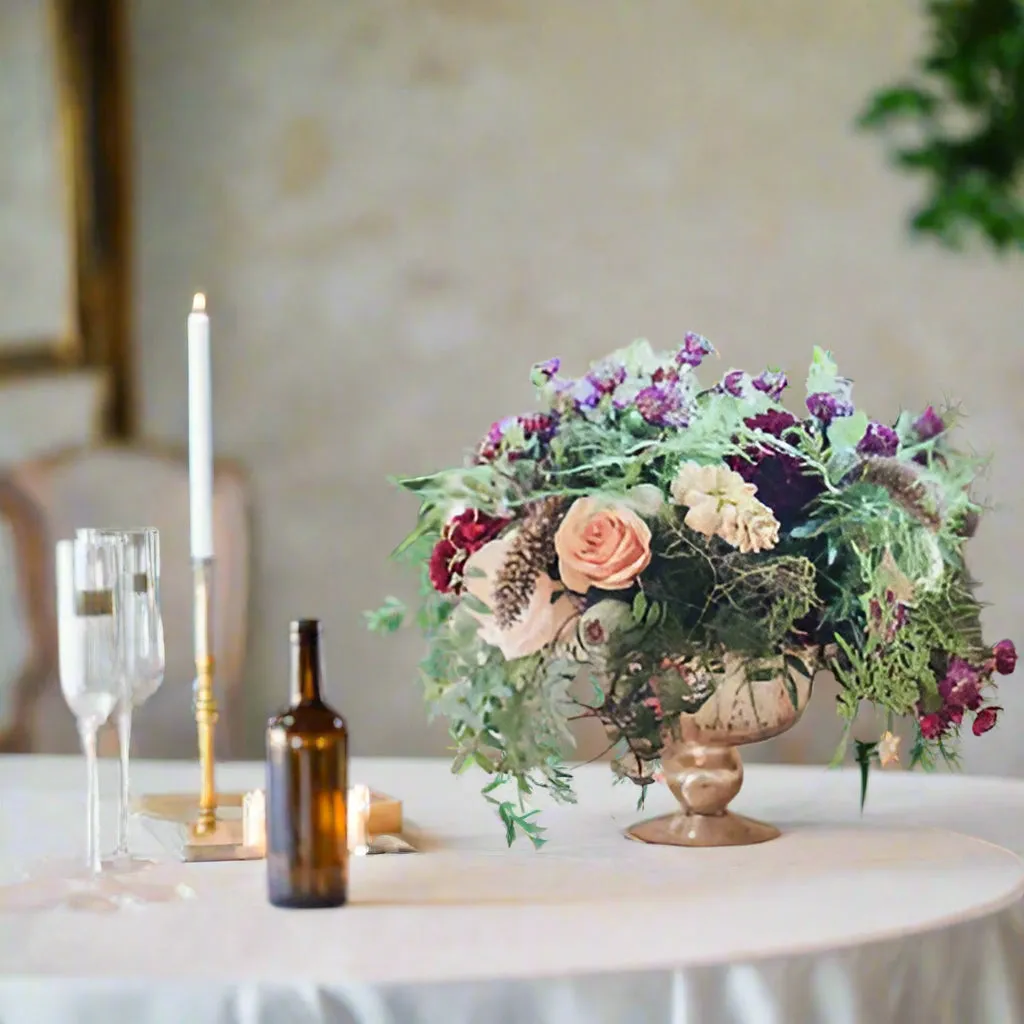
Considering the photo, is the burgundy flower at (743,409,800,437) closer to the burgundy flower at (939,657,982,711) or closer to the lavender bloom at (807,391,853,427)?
the lavender bloom at (807,391,853,427)

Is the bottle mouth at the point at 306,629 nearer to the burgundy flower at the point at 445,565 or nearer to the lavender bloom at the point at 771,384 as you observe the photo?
the burgundy flower at the point at 445,565

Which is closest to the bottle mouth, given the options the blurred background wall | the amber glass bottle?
the amber glass bottle

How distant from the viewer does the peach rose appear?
1169mm

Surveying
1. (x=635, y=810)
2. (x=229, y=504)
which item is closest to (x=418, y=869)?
(x=635, y=810)

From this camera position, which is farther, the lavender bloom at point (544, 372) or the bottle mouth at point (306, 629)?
the lavender bloom at point (544, 372)

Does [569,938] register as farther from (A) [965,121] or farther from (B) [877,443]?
(A) [965,121]

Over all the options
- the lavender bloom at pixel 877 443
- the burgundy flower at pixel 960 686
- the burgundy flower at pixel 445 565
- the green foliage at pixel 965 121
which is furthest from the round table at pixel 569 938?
the green foliage at pixel 965 121

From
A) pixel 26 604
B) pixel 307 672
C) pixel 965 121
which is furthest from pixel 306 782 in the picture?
pixel 965 121

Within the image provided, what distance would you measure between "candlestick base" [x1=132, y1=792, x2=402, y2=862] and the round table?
2 cm

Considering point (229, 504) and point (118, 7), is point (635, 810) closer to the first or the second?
point (229, 504)

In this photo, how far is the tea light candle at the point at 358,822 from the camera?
1283 mm

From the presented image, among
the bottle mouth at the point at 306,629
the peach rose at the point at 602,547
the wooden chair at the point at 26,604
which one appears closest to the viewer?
the bottle mouth at the point at 306,629

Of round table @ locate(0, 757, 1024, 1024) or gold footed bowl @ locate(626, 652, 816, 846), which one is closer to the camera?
round table @ locate(0, 757, 1024, 1024)

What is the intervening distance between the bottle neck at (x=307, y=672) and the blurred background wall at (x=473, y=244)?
6.57 ft
